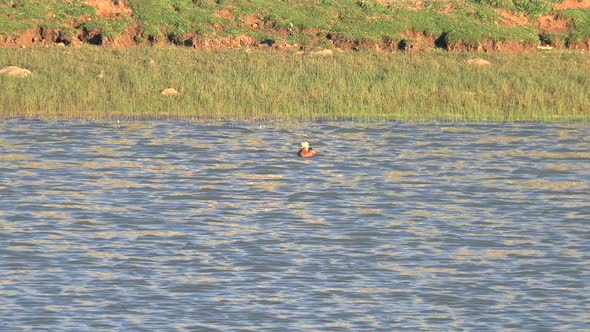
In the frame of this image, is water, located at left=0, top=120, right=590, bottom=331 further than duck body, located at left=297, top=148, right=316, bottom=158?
No

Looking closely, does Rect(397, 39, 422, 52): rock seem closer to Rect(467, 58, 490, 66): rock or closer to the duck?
Rect(467, 58, 490, 66): rock

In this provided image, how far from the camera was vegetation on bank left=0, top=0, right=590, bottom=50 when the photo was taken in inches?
1375

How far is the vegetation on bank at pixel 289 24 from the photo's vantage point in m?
34.9

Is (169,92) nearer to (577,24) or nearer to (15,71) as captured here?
(15,71)

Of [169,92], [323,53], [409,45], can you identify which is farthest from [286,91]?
[409,45]

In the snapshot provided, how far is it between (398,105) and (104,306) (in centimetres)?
1396

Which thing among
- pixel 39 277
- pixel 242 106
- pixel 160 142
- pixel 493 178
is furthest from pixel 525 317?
pixel 242 106

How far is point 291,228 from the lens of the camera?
14.7m

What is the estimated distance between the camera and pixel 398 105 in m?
24.6

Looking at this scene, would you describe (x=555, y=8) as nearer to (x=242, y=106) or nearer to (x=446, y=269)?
(x=242, y=106)

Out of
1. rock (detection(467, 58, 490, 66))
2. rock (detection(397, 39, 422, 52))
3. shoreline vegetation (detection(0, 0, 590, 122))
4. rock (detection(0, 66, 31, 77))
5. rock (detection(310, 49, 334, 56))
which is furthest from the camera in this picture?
rock (detection(397, 39, 422, 52))

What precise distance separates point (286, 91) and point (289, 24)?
12237mm

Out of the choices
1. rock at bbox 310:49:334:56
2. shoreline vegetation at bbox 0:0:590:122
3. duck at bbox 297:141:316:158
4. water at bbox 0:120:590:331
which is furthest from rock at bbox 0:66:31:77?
rock at bbox 310:49:334:56

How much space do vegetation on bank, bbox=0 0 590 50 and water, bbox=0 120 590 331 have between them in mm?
12413
